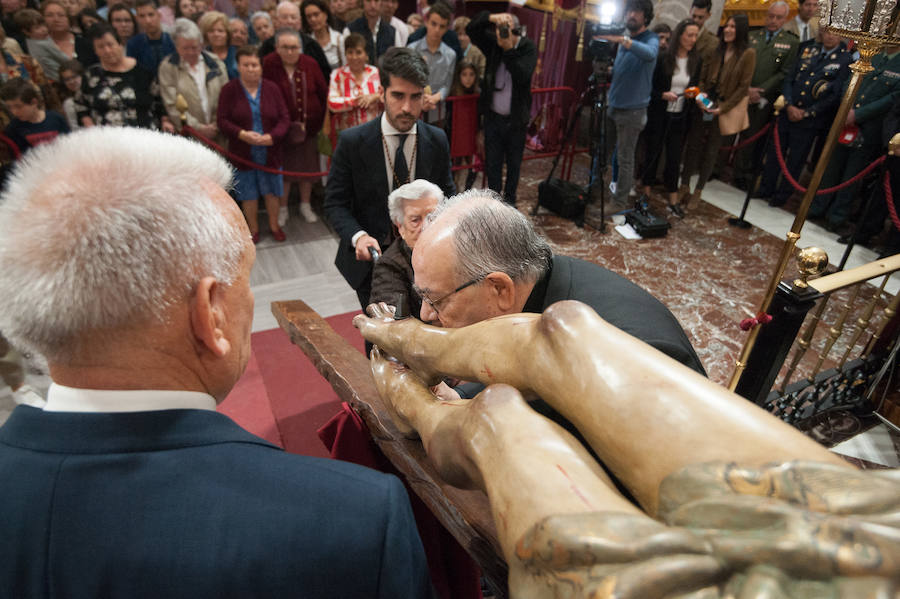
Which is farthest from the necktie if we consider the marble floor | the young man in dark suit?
the marble floor

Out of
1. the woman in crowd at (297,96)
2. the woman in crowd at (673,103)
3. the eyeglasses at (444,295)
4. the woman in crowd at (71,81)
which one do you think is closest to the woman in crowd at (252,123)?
the woman in crowd at (297,96)

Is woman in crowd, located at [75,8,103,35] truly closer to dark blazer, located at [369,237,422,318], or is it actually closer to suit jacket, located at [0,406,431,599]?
dark blazer, located at [369,237,422,318]

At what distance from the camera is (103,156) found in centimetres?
87

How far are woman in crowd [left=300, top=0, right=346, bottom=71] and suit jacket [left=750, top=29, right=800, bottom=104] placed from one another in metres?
4.87

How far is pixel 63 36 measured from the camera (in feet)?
18.1

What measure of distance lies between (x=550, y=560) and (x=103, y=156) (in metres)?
0.88

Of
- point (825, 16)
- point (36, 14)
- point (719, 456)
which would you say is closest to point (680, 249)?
point (825, 16)

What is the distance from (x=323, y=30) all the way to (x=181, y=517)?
616 cm

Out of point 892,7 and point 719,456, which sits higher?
point 892,7

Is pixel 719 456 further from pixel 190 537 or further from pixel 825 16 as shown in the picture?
pixel 825 16

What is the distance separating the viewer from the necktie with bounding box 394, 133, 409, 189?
3.13 m

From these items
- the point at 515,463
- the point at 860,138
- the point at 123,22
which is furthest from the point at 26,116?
the point at 860,138

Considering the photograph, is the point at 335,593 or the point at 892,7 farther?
the point at 892,7

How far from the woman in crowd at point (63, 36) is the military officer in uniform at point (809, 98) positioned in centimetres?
754
